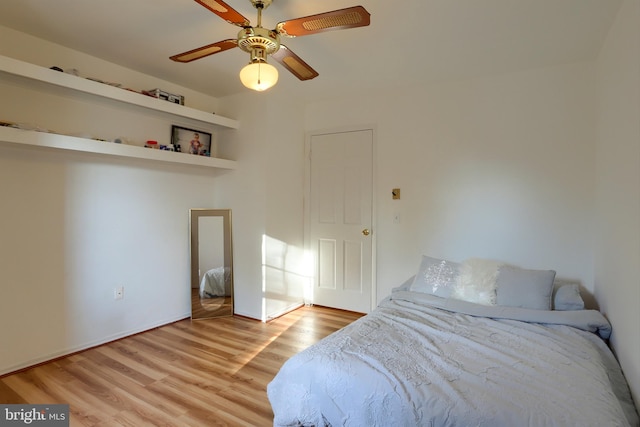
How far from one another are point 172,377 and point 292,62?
90.9 inches

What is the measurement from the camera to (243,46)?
191cm

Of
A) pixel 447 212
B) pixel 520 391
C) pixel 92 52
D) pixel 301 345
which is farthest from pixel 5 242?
pixel 447 212

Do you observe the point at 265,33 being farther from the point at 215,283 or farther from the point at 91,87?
the point at 215,283

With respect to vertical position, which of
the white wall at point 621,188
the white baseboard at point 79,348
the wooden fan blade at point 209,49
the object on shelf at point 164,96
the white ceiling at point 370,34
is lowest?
the white baseboard at point 79,348

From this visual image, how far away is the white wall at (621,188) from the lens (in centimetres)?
163

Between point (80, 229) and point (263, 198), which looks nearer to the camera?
point (80, 229)

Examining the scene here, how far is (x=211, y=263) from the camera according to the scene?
3672mm

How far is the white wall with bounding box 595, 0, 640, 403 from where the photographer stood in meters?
1.63

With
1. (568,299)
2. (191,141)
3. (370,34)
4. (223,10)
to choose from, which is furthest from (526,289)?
(191,141)

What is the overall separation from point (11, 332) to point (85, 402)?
2.87 feet

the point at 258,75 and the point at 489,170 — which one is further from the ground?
the point at 258,75

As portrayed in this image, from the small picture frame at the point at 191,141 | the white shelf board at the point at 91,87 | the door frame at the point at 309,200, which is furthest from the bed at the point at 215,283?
the white shelf board at the point at 91,87

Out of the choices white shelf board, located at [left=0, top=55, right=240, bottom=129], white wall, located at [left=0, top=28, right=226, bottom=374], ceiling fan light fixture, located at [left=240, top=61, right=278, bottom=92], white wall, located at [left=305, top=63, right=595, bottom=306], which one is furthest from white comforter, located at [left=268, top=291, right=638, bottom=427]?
white shelf board, located at [left=0, top=55, right=240, bottom=129]

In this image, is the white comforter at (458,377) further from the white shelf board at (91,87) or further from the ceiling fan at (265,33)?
the white shelf board at (91,87)
